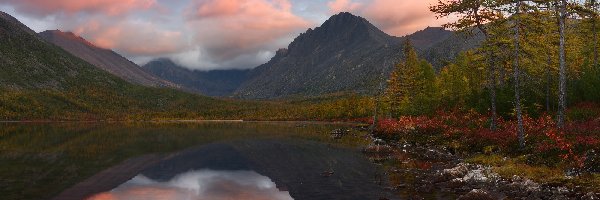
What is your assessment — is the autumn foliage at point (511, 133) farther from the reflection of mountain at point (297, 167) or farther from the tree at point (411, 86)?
the tree at point (411, 86)

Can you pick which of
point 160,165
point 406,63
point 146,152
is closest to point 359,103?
point 406,63

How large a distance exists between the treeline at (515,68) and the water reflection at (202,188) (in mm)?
18984

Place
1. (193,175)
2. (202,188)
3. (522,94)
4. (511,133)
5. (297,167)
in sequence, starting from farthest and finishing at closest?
(522,94) → (297,167) → (193,175) → (511,133) → (202,188)

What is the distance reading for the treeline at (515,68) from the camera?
34.0 meters

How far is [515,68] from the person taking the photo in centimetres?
3291

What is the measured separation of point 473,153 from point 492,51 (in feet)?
28.8

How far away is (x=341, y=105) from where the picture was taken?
176 metres

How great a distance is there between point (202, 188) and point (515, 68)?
77.5 feet

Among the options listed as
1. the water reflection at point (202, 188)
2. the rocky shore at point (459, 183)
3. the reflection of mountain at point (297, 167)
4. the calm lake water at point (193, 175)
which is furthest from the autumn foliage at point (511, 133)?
the water reflection at point (202, 188)

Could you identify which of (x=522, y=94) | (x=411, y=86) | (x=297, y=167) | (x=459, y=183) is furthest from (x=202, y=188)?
(x=411, y=86)

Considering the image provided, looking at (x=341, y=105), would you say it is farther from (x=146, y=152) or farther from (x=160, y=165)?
(x=160, y=165)

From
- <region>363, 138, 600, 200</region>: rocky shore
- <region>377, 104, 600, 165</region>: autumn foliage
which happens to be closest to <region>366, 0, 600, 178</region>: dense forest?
<region>377, 104, 600, 165</region>: autumn foliage

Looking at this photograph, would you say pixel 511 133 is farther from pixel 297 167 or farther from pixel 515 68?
pixel 297 167

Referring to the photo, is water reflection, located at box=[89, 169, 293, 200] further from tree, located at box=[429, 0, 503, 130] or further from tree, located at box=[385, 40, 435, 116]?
tree, located at box=[385, 40, 435, 116]
